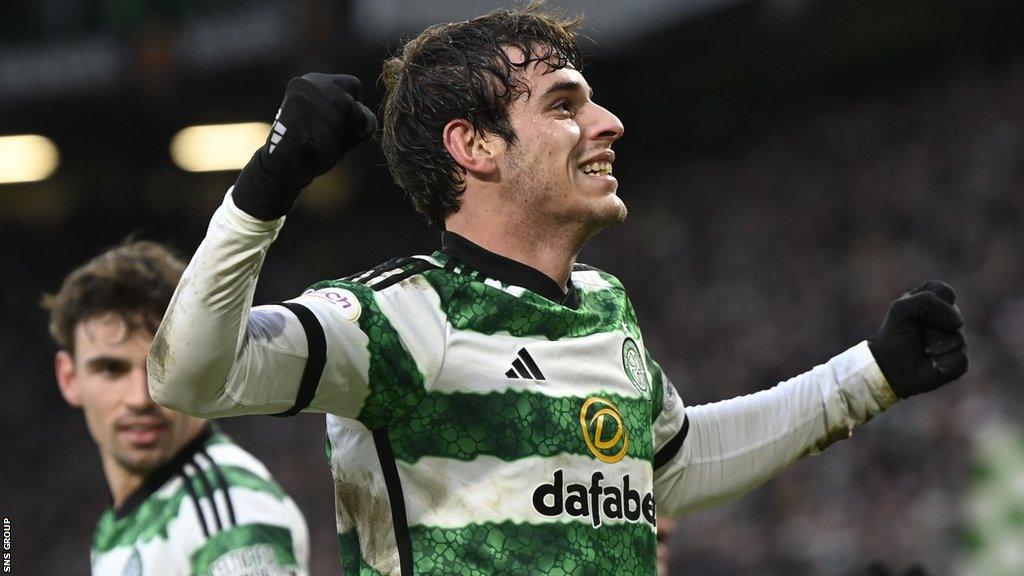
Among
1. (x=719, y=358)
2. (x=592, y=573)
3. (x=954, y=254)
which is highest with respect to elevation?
(x=592, y=573)

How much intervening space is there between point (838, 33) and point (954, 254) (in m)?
2.78

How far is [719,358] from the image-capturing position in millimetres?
13367

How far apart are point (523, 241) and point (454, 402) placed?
1.30 feet

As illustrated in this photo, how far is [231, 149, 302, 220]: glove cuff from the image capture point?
2.07m

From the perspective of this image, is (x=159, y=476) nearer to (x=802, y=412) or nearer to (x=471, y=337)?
(x=471, y=337)

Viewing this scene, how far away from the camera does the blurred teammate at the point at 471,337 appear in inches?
83.0

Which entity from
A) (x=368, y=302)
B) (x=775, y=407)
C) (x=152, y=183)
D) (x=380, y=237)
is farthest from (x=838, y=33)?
(x=368, y=302)

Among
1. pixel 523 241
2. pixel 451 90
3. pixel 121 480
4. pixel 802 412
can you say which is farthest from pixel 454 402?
pixel 121 480

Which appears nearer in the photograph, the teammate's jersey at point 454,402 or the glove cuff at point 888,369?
the teammate's jersey at point 454,402

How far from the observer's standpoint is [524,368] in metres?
2.49

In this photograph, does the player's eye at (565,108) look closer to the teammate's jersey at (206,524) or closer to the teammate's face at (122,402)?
the teammate's jersey at (206,524)

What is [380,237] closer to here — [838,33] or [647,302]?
[647,302]

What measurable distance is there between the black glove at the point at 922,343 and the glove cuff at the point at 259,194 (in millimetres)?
1470

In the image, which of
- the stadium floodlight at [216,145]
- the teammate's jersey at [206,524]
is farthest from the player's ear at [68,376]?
the stadium floodlight at [216,145]
